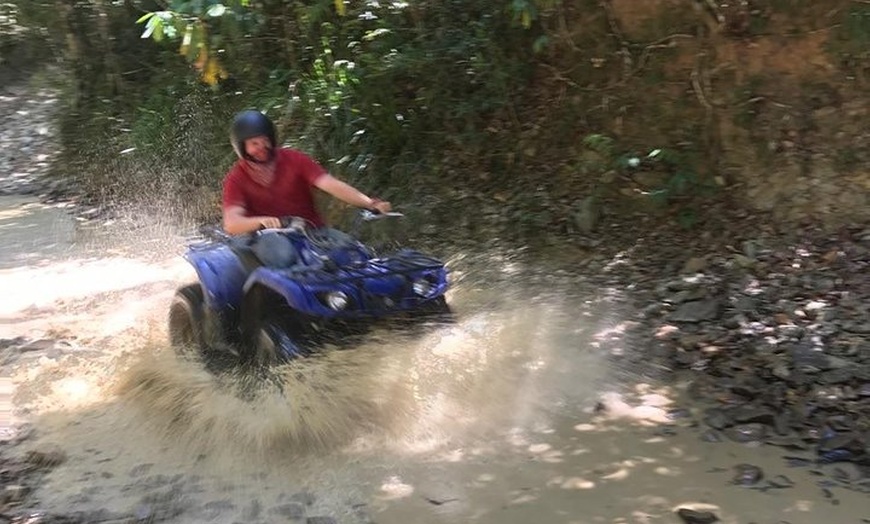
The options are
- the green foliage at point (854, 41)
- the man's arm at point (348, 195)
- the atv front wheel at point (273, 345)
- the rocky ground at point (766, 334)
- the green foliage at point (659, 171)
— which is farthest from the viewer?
the green foliage at point (659, 171)

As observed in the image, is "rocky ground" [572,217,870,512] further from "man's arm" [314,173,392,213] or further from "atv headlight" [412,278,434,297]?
"man's arm" [314,173,392,213]

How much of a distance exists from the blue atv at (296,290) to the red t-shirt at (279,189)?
270 mm

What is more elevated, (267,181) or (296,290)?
(267,181)

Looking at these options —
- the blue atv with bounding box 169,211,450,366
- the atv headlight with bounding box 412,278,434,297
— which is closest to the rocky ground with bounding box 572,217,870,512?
the atv headlight with bounding box 412,278,434,297

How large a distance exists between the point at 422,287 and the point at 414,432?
76 cm

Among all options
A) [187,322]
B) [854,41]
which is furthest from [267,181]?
[854,41]

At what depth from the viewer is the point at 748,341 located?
16.1 ft

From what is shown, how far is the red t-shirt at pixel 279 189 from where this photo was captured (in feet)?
16.5

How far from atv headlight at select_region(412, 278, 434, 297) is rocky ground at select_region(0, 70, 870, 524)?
1114mm

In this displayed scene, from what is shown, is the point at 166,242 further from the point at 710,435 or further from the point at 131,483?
the point at 710,435

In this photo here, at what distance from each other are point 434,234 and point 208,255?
278 centimetres

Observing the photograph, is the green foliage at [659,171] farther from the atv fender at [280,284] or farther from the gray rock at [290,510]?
the gray rock at [290,510]

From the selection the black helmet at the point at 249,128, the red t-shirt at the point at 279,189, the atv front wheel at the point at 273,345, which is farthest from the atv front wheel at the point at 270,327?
the black helmet at the point at 249,128

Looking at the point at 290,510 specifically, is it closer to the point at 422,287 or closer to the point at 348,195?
the point at 422,287
